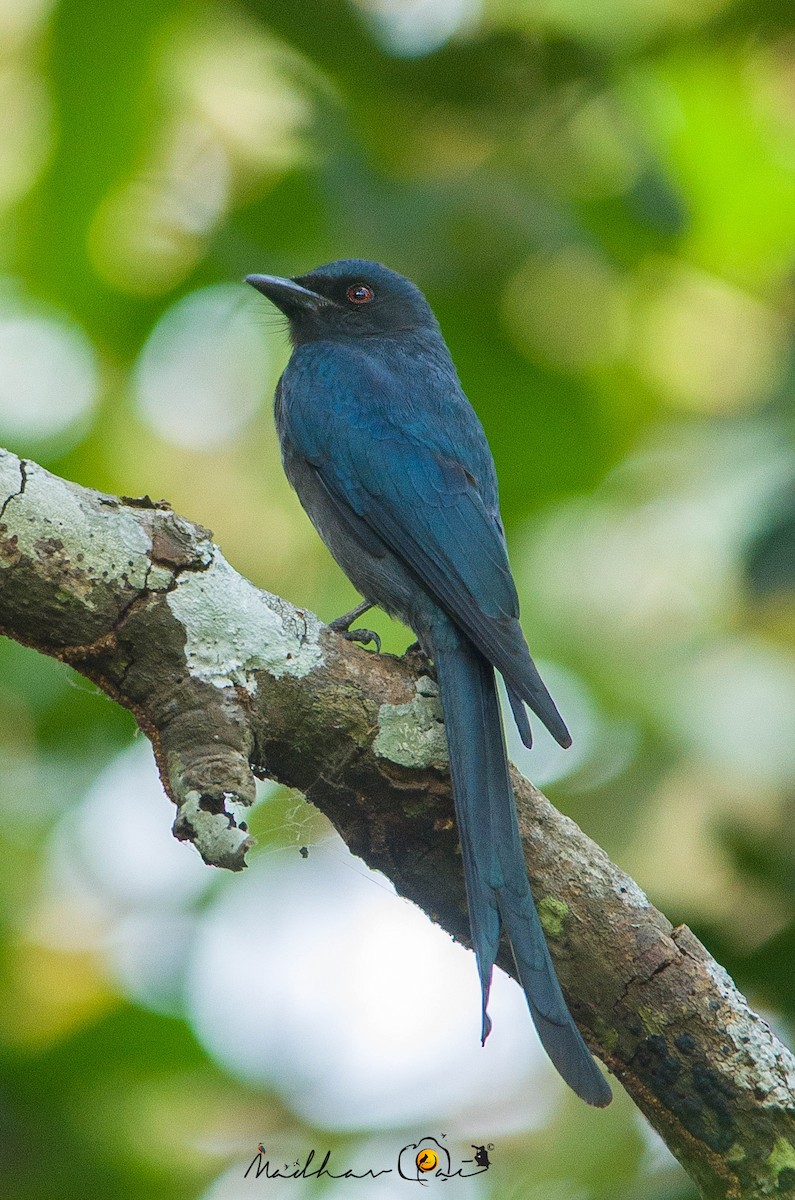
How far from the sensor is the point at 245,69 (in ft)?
18.6

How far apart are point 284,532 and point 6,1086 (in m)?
2.63

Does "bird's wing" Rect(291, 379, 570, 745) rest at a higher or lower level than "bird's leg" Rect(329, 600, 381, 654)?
higher

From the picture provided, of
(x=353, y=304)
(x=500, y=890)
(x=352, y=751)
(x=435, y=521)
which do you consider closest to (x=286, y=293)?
(x=353, y=304)

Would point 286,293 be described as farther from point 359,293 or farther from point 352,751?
point 352,751

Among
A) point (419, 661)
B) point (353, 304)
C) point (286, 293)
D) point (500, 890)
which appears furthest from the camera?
point (353, 304)

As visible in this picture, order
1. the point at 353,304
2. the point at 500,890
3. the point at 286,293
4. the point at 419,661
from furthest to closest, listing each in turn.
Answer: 1. the point at 353,304
2. the point at 286,293
3. the point at 419,661
4. the point at 500,890

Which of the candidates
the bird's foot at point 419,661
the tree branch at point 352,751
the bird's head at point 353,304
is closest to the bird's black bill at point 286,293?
the bird's head at point 353,304

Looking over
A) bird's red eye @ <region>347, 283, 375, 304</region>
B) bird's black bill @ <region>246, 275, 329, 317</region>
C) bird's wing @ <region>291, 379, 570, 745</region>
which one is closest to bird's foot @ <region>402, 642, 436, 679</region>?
bird's wing @ <region>291, 379, 570, 745</region>

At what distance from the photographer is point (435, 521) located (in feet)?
13.4

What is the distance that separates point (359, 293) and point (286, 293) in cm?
34

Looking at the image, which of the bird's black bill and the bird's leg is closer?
the bird's leg

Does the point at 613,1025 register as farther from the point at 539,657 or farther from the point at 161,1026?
the point at 539,657

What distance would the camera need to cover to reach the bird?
2.98 metres

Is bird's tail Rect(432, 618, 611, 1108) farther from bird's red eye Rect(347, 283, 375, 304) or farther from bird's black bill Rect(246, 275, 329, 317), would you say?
bird's red eye Rect(347, 283, 375, 304)
